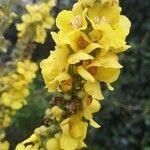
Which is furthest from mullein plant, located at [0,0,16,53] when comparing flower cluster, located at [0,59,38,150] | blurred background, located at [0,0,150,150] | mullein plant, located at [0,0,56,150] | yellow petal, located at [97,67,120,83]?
blurred background, located at [0,0,150,150]

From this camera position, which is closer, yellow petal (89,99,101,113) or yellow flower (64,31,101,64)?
yellow flower (64,31,101,64)

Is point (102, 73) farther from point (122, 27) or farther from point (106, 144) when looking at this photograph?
point (106, 144)

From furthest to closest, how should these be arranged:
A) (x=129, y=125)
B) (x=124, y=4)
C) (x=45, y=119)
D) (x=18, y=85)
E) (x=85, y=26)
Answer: (x=124, y=4) < (x=129, y=125) < (x=18, y=85) < (x=45, y=119) < (x=85, y=26)

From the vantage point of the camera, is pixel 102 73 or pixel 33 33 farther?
pixel 33 33

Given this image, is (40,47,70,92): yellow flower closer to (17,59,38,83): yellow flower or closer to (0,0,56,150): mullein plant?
(0,0,56,150): mullein plant

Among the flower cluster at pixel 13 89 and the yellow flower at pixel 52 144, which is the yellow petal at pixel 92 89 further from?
the flower cluster at pixel 13 89

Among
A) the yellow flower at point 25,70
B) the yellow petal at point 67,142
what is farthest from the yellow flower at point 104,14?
the yellow flower at point 25,70

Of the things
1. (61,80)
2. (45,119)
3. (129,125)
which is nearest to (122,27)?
(61,80)
